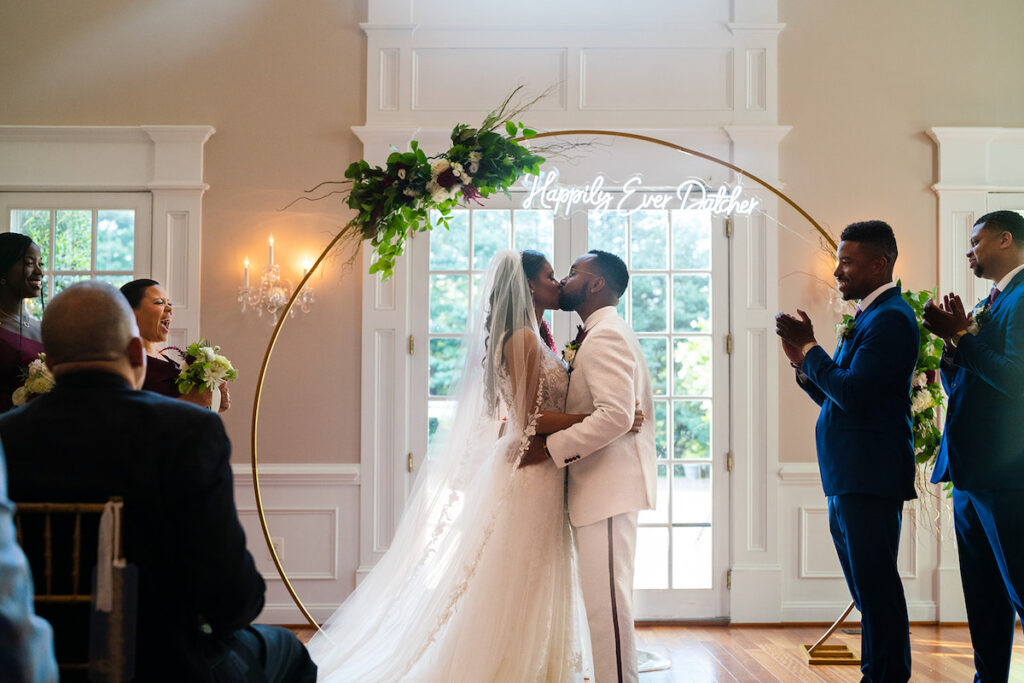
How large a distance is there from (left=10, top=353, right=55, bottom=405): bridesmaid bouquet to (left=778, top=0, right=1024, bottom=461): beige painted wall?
162 inches

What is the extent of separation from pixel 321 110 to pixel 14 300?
241 cm

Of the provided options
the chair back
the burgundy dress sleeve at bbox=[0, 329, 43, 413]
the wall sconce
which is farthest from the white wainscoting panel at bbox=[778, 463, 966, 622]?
the chair back

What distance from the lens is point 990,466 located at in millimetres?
3193

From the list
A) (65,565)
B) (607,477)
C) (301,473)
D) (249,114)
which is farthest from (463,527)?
(249,114)

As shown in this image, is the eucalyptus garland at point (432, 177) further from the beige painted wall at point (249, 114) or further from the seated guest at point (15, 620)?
the seated guest at point (15, 620)

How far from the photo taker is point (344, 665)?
3.47m

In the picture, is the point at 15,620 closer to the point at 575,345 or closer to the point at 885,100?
the point at 575,345

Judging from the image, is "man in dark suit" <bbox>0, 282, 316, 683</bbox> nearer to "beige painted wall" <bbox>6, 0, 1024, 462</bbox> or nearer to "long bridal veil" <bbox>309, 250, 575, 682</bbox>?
"long bridal veil" <bbox>309, 250, 575, 682</bbox>

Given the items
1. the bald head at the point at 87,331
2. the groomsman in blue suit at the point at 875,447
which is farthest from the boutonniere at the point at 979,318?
the bald head at the point at 87,331

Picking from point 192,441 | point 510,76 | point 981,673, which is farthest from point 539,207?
point 192,441

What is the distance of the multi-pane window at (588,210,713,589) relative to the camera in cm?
542

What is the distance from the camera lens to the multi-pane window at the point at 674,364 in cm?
542

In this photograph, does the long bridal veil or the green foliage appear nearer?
the long bridal veil

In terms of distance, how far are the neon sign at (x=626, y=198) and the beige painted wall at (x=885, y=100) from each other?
417 millimetres
